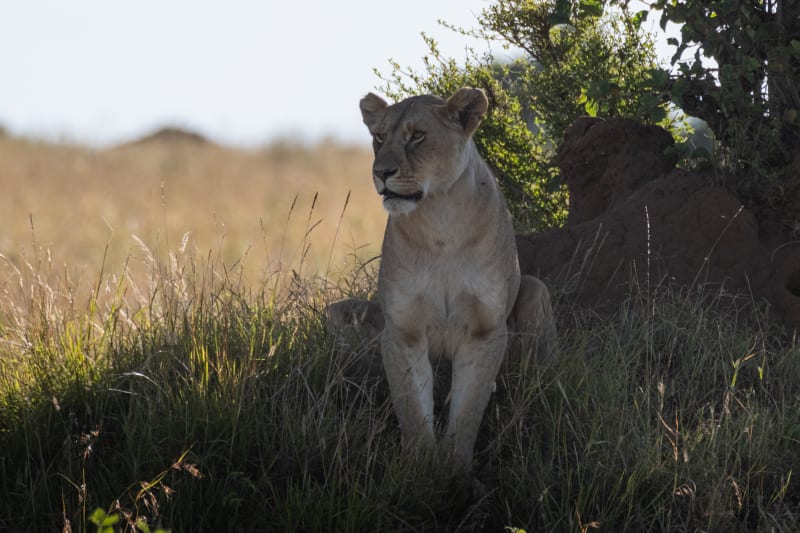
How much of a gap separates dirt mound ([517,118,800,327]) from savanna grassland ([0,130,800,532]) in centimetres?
17

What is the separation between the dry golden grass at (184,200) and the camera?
1750 cm

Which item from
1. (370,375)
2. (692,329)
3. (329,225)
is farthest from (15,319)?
(329,225)

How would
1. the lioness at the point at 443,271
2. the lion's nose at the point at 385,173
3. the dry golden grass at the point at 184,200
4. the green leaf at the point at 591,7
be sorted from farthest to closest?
the dry golden grass at the point at 184,200 < the green leaf at the point at 591,7 < the lioness at the point at 443,271 < the lion's nose at the point at 385,173

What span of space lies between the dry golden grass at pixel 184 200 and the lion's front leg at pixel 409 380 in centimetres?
892

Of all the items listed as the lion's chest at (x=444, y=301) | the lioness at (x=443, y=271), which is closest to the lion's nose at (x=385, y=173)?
the lioness at (x=443, y=271)

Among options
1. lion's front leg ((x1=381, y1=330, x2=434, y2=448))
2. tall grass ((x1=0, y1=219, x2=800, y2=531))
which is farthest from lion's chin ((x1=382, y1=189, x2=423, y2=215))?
tall grass ((x1=0, y1=219, x2=800, y2=531))

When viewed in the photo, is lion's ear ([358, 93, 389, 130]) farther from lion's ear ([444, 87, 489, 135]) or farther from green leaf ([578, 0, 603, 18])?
green leaf ([578, 0, 603, 18])

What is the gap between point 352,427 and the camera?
474 centimetres

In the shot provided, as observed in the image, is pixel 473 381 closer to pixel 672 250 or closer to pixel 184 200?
pixel 672 250

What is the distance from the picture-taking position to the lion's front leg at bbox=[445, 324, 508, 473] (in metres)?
4.97

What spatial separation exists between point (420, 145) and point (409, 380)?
1082 millimetres

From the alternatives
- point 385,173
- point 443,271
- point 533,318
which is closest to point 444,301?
point 443,271

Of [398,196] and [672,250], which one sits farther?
[672,250]

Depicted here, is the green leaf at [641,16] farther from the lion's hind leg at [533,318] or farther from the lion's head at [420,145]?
the lion's head at [420,145]
